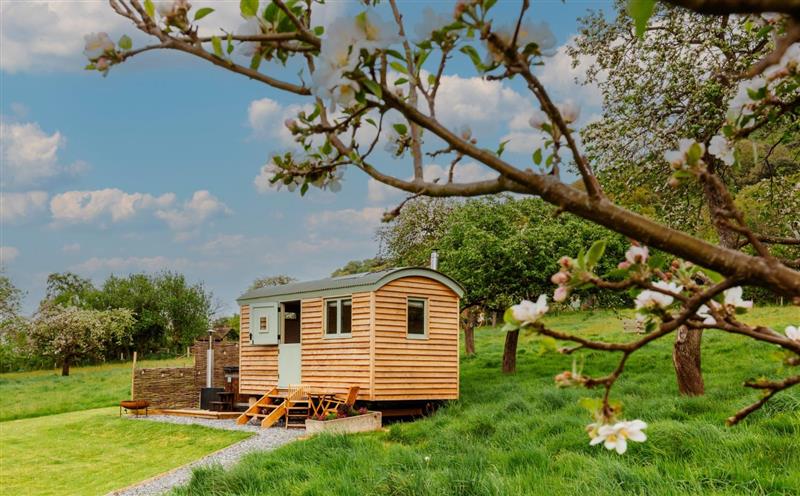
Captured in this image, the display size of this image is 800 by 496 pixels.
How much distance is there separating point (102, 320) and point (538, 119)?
138ft

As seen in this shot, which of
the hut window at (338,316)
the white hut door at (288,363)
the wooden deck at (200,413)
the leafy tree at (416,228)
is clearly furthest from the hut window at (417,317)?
the leafy tree at (416,228)

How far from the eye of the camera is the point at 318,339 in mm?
15352

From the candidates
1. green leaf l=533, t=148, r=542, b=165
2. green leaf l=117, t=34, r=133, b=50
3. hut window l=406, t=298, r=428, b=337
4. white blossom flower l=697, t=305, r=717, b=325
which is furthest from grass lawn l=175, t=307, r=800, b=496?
Answer: green leaf l=117, t=34, r=133, b=50

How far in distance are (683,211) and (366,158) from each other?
1066cm

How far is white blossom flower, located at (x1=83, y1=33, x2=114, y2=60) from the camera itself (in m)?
1.46

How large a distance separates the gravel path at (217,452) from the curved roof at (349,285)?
3.09 meters

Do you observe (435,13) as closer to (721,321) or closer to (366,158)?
(366,158)

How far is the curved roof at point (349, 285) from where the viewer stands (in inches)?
560

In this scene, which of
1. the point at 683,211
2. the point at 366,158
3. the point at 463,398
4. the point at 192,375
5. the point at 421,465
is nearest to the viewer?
the point at 366,158

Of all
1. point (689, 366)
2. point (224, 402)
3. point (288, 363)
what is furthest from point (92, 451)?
point (689, 366)

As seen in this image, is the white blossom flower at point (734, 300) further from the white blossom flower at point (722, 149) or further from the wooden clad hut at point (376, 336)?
the wooden clad hut at point (376, 336)

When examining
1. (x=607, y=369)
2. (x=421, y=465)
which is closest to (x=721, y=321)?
(x=421, y=465)

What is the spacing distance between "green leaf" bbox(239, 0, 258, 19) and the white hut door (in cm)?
1512

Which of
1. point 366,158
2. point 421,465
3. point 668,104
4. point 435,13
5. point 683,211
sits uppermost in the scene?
point 668,104
